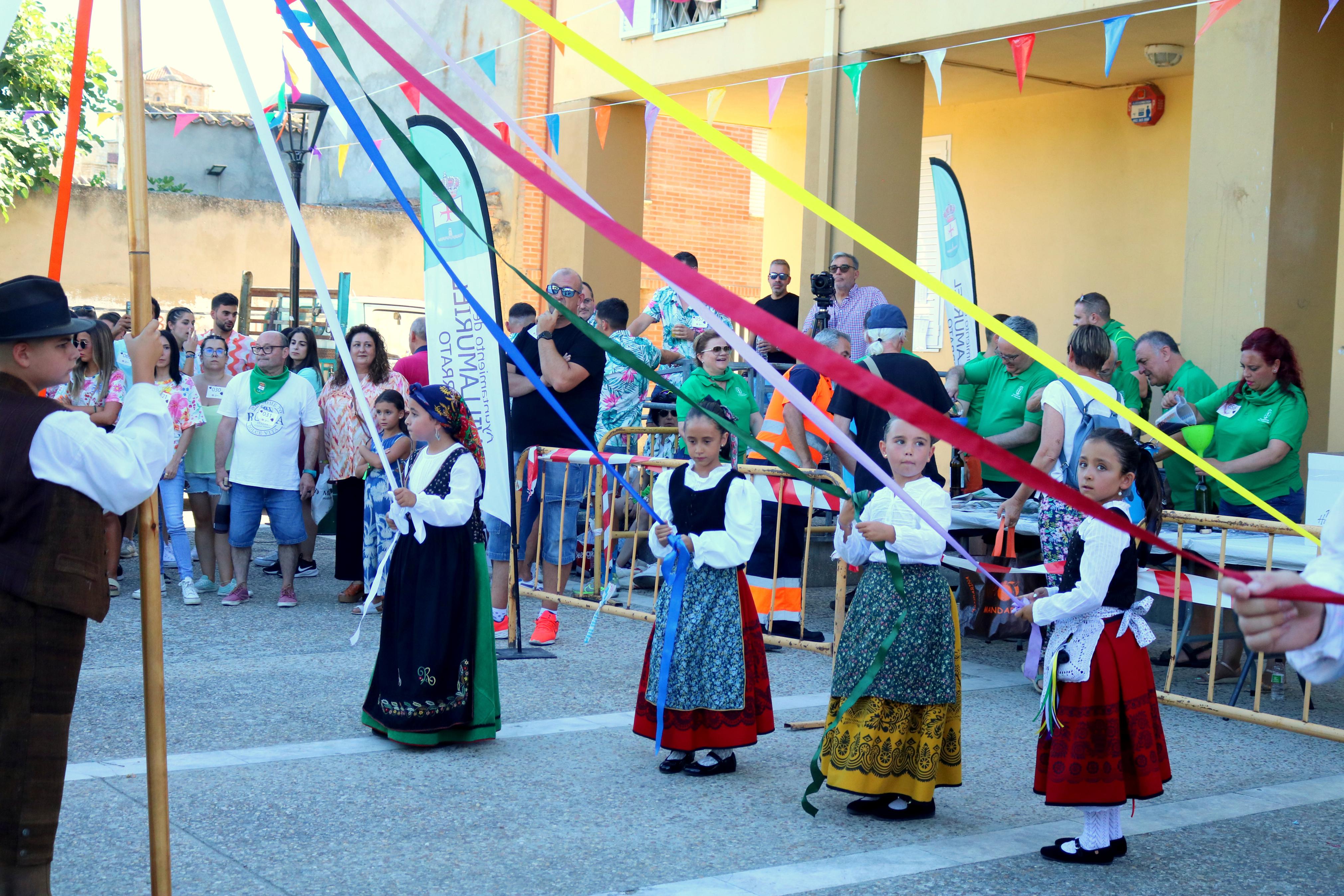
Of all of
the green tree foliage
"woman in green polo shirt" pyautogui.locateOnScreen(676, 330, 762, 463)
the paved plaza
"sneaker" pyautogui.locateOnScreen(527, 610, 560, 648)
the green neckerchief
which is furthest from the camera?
the green tree foliage

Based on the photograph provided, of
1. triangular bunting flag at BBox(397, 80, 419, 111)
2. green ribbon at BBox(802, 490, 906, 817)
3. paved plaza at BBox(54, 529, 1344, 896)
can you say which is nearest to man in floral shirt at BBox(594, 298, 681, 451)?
paved plaza at BBox(54, 529, 1344, 896)

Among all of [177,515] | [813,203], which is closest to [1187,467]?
[813,203]

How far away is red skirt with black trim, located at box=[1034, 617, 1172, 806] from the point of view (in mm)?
4062

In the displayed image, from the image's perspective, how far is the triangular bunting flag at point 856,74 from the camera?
11.5 metres

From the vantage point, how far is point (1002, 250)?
13484 millimetres

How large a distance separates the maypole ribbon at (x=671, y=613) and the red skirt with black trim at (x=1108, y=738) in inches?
55.2

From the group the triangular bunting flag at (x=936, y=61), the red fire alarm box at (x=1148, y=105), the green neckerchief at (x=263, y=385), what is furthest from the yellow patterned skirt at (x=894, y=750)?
the red fire alarm box at (x=1148, y=105)

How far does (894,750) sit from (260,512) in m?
5.21

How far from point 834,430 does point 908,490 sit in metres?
1.38

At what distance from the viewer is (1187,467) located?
7.07 metres

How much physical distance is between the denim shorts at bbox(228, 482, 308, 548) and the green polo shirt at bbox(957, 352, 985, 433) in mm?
4385

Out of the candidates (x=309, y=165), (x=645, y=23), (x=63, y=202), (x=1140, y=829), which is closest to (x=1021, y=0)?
(x=645, y=23)

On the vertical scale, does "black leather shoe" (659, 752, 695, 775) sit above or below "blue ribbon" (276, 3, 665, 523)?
below

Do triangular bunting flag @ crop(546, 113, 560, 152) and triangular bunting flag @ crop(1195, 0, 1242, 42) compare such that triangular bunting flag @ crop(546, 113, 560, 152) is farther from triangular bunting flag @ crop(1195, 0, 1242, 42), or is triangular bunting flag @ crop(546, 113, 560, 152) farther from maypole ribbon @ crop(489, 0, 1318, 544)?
maypole ribbon @ crop(489, 0, 1318, 544)
